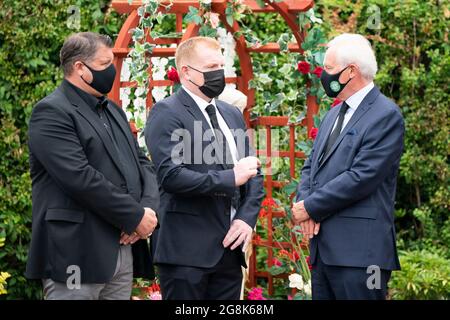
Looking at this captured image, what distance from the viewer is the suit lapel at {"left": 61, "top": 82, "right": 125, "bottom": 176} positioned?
4.18 m

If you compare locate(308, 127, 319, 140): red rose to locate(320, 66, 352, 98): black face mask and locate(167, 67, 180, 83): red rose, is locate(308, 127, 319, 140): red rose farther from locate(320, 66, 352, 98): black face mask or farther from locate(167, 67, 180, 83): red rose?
locate(320, 66, 352, 98): black face mask

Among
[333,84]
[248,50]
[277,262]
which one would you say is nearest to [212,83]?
[333,84]

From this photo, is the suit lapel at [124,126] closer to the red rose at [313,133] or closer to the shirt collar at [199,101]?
the shirt collar at [199,101]

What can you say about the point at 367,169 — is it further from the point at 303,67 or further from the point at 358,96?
the point at 303,67

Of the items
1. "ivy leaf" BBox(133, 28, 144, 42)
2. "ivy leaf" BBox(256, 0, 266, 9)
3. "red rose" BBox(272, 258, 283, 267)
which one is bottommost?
"red rose" BBox(272, 258, 283, 267)

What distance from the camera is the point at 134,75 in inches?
234

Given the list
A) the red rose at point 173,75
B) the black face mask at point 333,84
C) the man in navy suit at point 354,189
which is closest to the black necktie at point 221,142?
the man in navy suit at point 354,189

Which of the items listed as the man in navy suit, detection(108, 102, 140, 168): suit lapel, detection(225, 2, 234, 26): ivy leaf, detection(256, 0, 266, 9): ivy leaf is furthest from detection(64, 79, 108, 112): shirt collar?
detection(256, 0, 266, 9): ivy leaf

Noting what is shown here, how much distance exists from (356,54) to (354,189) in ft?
2.31

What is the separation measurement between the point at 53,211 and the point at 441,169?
417 cm

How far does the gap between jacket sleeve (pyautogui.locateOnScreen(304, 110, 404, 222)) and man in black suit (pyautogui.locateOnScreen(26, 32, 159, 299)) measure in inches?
33.2

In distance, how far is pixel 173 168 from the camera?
448 cm
